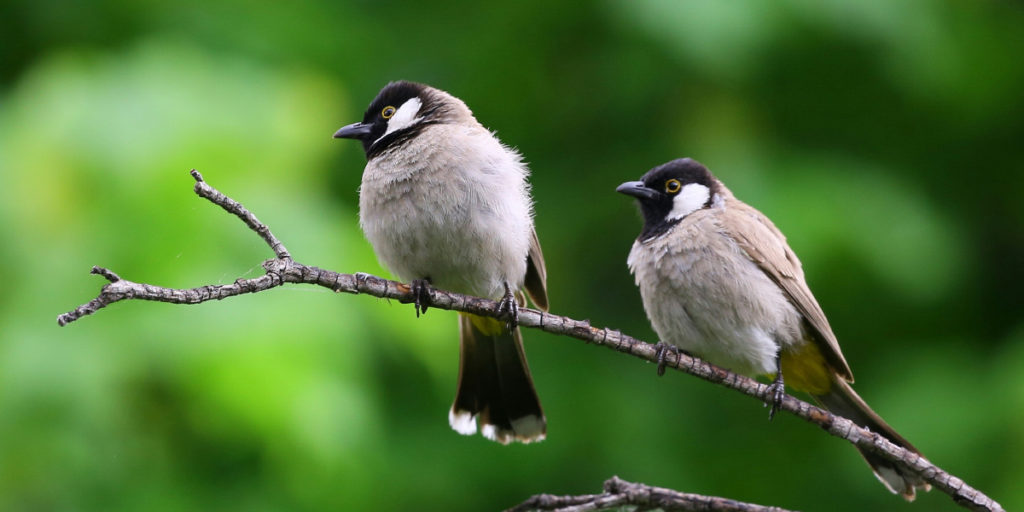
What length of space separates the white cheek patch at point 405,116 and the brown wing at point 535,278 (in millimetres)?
603

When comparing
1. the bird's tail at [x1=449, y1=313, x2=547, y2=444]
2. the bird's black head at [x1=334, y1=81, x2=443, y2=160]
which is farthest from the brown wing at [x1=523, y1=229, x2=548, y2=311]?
the bird's black head at [x1=334, y1=81, x2=443, y2=160]

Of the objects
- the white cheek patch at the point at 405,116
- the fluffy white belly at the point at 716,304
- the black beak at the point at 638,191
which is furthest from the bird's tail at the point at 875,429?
the white cheek patch at the point at 405,116

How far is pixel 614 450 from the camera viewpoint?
5.33 m

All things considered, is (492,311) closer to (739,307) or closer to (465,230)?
(465,230)

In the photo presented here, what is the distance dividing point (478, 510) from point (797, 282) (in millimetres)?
2507

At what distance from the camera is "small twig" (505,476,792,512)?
2076mm

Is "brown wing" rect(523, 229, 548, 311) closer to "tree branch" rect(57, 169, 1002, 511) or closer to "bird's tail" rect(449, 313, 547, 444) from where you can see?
"bird's tail" rect(449, 313, 547, 444)

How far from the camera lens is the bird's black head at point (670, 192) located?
3750 mm

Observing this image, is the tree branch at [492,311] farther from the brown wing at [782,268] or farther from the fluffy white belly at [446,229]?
the brown wing at [782,268]

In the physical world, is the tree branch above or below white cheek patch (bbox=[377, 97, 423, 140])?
below

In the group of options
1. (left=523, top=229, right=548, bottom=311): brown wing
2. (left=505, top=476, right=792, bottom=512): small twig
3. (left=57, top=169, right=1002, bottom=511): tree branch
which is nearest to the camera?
(left=57, top=169, right=1002, bottom=511): tree branch

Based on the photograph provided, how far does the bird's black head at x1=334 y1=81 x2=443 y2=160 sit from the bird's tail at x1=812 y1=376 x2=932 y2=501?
1622 millimetres

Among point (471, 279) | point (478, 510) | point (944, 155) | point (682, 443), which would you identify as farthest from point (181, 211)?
point (944, 155)

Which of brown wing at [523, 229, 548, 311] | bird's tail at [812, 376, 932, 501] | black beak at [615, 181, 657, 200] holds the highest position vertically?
black beak at [615, 181, 657, 200]
